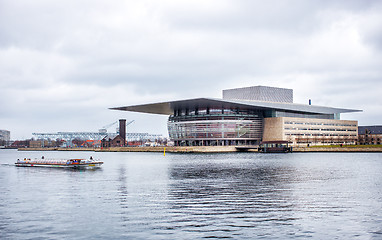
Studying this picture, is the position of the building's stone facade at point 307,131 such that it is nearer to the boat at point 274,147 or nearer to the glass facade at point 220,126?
the glass facade at point 220,126

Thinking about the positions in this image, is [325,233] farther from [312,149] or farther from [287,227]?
[312,149]

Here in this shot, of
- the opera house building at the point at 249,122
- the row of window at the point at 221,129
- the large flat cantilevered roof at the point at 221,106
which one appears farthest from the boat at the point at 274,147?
the large flat cantilevered roof at the point at 221,106

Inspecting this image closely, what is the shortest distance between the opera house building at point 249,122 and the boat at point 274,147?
22.1 ft

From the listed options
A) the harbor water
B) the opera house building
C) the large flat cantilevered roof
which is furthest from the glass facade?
the harbor water

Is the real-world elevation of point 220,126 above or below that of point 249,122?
below

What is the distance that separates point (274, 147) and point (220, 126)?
55.0 ft

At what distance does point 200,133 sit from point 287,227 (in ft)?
302

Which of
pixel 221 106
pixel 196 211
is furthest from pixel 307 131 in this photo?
pixel 196 211

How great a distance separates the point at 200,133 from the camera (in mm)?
105250

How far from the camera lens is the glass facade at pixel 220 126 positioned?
10425 centimetres

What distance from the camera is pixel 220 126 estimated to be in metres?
104

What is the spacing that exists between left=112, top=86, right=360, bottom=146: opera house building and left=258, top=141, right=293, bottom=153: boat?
6.74 meters

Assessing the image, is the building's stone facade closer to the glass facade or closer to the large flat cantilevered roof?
the large flat cantilevered roof

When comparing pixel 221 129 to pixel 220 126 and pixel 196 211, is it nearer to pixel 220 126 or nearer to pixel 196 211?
pixel 220 126
